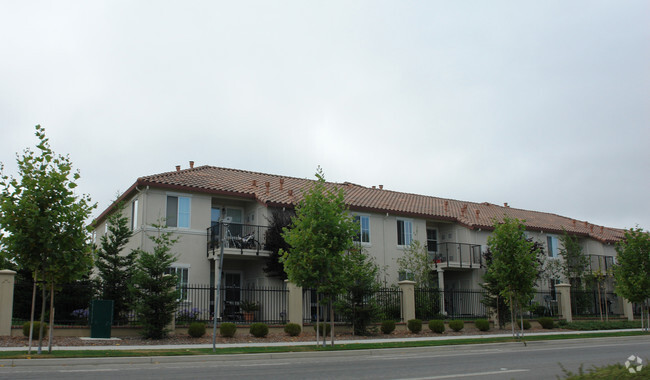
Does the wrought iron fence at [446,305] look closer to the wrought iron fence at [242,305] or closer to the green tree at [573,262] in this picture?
the wrought iron fence at [242,305]

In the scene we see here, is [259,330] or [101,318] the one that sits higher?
[101,318]

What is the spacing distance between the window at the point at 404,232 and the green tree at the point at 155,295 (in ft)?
53.0

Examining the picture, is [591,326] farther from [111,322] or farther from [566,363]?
[111,322]

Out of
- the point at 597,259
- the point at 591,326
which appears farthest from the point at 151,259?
the point at 597,259

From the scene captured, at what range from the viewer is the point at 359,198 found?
107ft

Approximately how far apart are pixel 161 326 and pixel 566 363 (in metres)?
12.6

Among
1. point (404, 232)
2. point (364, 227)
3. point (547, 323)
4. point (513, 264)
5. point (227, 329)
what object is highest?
point (364, 227)

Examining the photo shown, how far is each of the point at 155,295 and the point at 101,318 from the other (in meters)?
1.92

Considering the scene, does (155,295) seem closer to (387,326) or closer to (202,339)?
(202,339)

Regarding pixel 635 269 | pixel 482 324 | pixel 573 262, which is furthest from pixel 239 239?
pixel 573 262

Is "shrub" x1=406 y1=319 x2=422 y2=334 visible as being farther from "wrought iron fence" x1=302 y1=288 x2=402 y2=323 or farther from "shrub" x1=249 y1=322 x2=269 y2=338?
"shrub" x1=249 y1=322 x2=269 y2=338

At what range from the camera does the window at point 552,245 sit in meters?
38.6

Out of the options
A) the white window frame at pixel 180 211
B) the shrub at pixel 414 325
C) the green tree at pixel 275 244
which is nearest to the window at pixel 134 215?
the white window frame at pixel 180 211

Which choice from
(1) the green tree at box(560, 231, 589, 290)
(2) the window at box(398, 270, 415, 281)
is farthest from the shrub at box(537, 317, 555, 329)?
(1) the green tree at box(560, 231, 589, 290)
